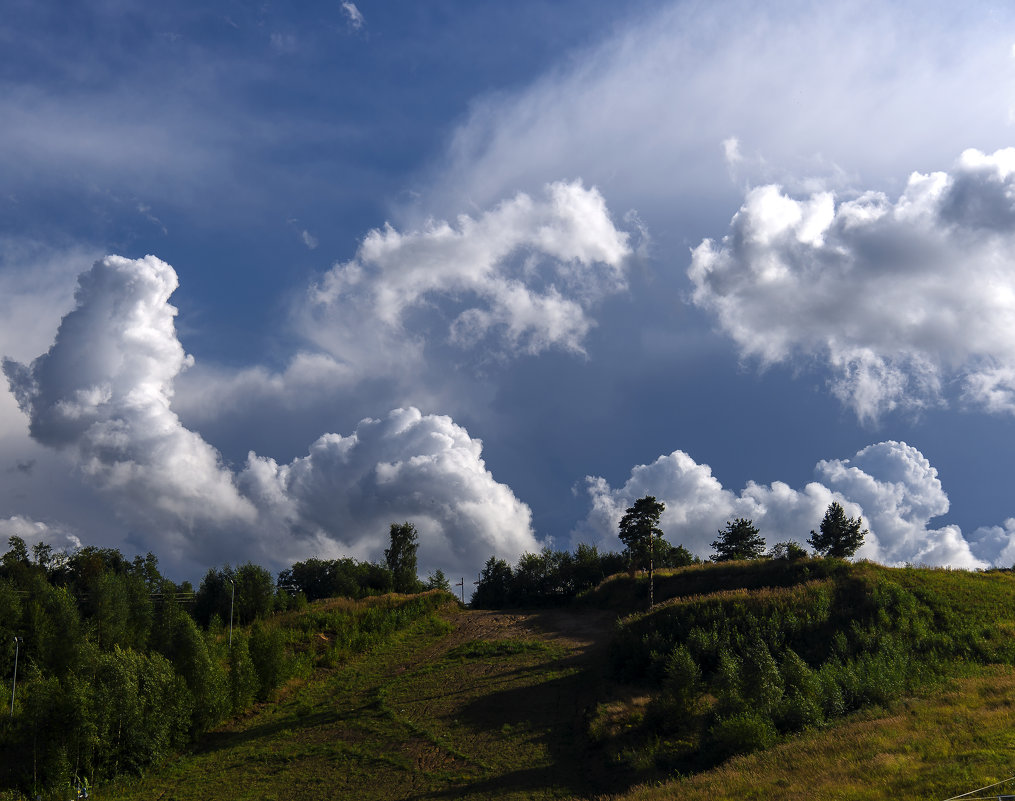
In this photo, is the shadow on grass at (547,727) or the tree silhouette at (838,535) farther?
the tree silhouette at (838,535)

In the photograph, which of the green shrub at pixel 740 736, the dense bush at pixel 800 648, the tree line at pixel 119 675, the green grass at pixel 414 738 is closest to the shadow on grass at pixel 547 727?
the green grass at pixel 414 738

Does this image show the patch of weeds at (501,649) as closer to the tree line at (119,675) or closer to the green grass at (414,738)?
the green grass at (414,738)

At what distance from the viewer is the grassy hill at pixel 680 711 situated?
22.7 meters

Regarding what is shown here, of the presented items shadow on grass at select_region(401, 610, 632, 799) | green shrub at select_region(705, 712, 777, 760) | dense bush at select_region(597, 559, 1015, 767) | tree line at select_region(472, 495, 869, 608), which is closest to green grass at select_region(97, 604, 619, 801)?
shadow on grass at select_region(401, 610, 632, 799)

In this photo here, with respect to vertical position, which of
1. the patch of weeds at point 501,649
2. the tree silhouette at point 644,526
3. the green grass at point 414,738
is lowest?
the green grass at point 414,738

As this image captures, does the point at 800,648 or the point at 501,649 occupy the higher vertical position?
the point at 800,648

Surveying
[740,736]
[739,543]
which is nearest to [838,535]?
[739,543]

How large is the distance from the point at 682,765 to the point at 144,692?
90.7ft

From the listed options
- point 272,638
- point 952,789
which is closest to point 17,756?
point 272,638

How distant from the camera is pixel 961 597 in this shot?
43062mm

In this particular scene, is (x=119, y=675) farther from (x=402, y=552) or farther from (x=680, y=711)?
(x=402, y=552)

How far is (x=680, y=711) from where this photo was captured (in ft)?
100

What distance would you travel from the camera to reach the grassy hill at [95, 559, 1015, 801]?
2273 cm

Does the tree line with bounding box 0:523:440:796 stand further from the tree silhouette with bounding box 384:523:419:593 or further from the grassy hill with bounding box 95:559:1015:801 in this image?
the tree silhouette with bounding box 384:523:419:593
